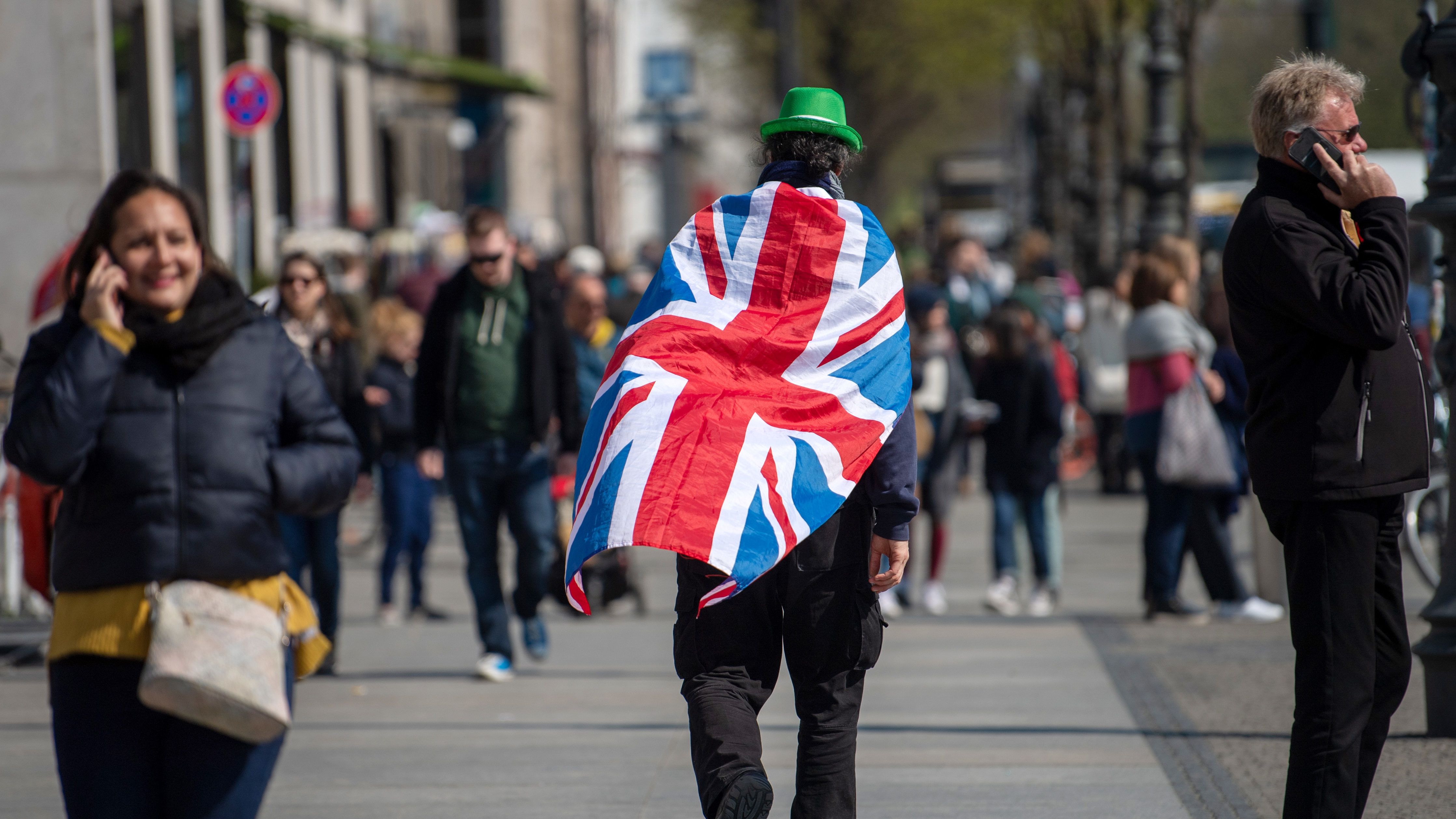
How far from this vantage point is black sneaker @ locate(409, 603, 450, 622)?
9.91 metres

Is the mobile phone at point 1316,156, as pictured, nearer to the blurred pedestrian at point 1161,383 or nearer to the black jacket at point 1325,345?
the black jacket at point 1325,345

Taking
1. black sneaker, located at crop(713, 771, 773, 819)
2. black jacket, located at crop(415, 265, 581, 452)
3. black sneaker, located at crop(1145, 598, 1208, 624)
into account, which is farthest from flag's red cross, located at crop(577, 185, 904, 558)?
black sneaker, located at crop(1145, 598, 1208, 624)

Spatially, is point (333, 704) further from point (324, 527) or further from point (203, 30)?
point (203, 30)

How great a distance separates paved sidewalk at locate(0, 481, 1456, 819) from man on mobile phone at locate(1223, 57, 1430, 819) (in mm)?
1071

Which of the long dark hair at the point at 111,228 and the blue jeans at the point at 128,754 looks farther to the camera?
the long dark hair at the point at 111,228

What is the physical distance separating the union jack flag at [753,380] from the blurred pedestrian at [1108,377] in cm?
984

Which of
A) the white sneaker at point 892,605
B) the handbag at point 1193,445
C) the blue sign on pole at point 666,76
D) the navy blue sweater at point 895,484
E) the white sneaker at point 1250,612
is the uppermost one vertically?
the blue sign on pole at point 666,76

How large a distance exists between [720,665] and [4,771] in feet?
10.4

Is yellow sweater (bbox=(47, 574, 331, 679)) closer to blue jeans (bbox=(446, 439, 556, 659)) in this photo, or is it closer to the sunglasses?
the sunglasses

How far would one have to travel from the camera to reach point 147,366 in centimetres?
352

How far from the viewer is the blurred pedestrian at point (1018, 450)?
382 inches

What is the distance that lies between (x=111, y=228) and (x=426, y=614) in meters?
6.49

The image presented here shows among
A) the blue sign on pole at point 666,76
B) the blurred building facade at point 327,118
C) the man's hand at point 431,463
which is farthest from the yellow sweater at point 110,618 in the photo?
the blue sign on pole at point 666,76

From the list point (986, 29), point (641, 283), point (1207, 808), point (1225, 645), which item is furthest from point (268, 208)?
point (986, 29)
